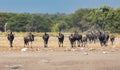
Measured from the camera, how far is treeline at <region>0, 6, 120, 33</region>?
11025 cm

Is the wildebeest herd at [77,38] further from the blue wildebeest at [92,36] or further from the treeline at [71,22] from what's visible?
the treeline at [71,22]

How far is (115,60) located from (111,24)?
259ft

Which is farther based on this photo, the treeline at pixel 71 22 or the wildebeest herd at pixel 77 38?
the treeline at pixel 71 22

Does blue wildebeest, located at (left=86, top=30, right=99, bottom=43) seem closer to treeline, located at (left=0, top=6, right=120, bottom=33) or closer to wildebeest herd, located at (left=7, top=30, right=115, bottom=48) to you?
wildebeest herd, located at (left=7, top=30, right=115, bottom=48)

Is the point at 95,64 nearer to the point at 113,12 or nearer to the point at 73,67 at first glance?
the point at 73,67

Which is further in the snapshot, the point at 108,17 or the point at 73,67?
the point at 108,17

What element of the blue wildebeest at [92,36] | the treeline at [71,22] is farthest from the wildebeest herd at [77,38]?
the treeline at [71,22]

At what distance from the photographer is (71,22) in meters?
170

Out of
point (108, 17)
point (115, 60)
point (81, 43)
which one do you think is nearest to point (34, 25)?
point (108, 17)

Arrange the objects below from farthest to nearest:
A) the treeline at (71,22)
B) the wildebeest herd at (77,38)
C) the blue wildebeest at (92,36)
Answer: the treeline at (71,22), the blue wildebeest at (92,36), the wildebeest herd at (77,38)

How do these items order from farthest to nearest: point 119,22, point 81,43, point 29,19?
point 29,19
point 119,22
point 81,43

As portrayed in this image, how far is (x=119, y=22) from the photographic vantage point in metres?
109

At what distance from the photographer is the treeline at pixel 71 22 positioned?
362ft

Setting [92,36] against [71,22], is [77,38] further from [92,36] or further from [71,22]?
[71,22]
